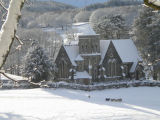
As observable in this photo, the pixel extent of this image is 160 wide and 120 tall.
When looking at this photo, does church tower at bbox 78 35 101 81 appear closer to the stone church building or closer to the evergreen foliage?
the stone church building

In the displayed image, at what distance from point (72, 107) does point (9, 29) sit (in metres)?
18.8

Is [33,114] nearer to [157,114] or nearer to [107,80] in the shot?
[157,114]

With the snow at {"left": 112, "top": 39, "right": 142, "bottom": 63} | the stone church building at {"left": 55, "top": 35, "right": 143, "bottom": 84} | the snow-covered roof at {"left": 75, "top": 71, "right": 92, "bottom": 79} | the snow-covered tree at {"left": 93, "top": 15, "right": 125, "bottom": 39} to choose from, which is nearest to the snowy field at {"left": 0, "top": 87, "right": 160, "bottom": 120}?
the snow-covered roof at {"left": 75, "top": 71, "right": 92, "bottom": 79}

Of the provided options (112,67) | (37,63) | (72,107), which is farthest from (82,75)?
(72,107)

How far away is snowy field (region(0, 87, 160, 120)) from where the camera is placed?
62.9ft

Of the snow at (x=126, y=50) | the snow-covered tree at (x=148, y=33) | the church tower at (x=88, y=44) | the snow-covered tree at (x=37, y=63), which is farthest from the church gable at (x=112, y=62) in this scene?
the snow-covered tree at (x=37, y=63)

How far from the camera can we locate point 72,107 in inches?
873

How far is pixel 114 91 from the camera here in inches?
1335

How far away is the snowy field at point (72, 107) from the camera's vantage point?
1917 centimetres

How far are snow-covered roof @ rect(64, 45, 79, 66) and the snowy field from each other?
851 centimetres

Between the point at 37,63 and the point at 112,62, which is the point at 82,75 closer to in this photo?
the point at 112,62

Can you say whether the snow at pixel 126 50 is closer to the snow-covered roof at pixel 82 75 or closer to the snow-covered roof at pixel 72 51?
the snow-covered roof at pixel 72 51

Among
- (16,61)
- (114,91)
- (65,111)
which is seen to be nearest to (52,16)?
(16,61)

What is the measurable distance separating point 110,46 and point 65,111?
22683 millimetres
